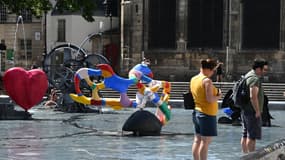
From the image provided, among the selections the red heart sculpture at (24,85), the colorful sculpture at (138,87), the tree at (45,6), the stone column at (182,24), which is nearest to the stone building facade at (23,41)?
the stone column at (182,24)

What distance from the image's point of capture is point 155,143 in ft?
47.9

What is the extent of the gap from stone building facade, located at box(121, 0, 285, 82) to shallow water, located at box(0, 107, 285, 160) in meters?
24.1

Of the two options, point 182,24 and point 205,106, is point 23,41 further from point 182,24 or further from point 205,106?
point 205,106

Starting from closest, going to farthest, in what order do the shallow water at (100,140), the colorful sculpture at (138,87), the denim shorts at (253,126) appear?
the denim shorts at (253,126) < the shallow water at (100,140) < the colorful sculpture at (138,87)

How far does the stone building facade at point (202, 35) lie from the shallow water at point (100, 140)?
24.1 meters

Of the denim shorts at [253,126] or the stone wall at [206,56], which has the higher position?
the denim shorts at [253,126]

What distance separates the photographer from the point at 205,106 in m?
9.82

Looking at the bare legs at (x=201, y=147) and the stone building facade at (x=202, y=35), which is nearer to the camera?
the bare legs at (x=201, y=147)

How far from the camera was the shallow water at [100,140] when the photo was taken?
40.9 feet

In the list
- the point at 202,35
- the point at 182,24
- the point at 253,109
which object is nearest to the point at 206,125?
the point at 253,109

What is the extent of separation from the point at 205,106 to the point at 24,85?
13502 mm

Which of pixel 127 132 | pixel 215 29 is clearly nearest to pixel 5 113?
pixel 127 132

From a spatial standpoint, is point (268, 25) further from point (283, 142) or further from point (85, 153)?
point (283, 142)

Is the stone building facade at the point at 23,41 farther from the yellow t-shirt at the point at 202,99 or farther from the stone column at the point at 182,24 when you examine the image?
the yellow t-shirt at the point at 202,99
